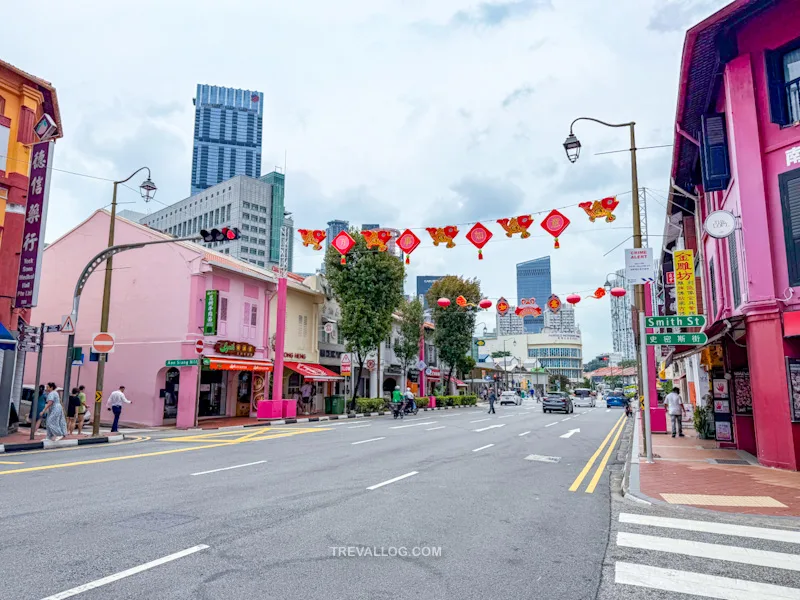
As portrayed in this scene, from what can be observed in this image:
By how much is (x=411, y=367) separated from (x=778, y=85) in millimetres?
41141

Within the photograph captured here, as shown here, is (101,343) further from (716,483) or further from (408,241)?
(716,483)

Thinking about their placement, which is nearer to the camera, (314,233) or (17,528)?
(17,528)

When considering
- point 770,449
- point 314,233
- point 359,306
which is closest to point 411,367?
point 359,306

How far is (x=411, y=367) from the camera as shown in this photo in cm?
5125

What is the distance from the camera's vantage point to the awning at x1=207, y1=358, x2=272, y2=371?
84.5 ft

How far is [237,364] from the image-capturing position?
88.8ft

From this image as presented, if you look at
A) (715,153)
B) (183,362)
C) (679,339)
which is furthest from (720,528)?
(183,362)

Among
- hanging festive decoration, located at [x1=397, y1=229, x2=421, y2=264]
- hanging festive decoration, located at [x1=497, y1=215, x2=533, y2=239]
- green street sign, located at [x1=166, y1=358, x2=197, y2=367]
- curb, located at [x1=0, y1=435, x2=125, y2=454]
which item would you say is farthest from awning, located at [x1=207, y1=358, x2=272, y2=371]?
hanging festive decoration, located at [x1=497, y1=215, x2=533, y2=239]

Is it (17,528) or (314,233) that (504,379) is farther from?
(17,528)

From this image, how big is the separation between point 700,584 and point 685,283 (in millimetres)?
16588

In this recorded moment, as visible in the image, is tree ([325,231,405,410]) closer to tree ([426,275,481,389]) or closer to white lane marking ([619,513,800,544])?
tree ([426,275,481,389])

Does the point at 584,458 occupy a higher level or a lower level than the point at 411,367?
lower

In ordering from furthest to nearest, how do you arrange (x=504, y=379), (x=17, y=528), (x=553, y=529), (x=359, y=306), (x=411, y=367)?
(x=504, y=379) < (x=411, y=367) < (x=359, y=306) < (x=553, y=529) < (x=17, y=528)

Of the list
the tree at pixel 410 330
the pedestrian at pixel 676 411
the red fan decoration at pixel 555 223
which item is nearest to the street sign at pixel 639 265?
the red fan decoration at pixel 555 223
